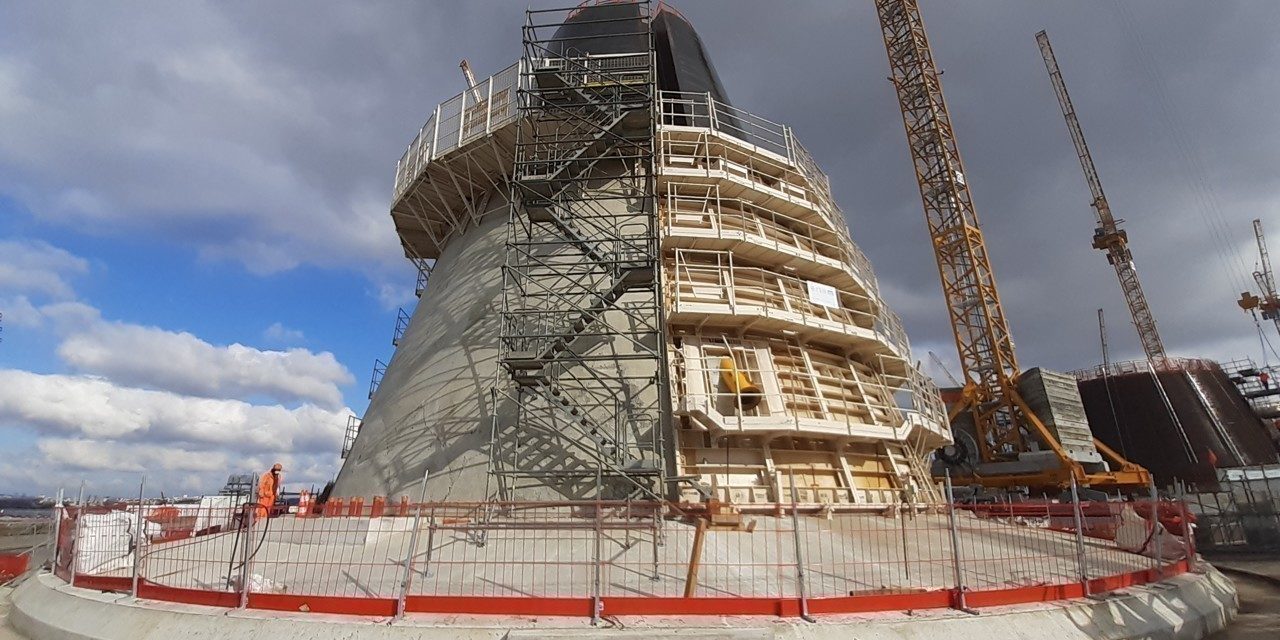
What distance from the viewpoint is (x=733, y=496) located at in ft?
37.1

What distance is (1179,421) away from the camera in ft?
138

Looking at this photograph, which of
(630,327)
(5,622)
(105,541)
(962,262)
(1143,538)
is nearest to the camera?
(5,622)

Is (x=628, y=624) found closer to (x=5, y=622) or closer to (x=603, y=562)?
(x=603, y=562)

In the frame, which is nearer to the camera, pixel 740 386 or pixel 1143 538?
pixel 1143 538

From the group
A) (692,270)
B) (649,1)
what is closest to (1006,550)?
(692,270)

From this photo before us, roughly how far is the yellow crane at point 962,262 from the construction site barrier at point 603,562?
997 inches

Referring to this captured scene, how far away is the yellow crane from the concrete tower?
22.3m

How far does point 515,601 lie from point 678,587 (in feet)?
7.13

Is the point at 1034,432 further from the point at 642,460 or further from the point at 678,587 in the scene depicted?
the point at 678,587

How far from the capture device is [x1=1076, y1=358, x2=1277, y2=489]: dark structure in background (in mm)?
40312

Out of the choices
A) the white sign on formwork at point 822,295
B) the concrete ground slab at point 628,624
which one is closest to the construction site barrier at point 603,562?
the concrete ground slab at point 628,624

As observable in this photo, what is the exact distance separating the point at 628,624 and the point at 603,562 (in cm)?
64

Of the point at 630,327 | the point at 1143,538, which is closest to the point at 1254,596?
the point at 1143,538

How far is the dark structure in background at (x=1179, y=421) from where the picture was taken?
40.3 metres
